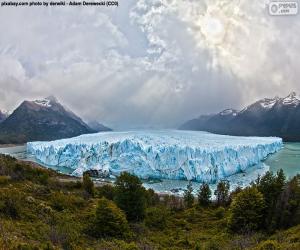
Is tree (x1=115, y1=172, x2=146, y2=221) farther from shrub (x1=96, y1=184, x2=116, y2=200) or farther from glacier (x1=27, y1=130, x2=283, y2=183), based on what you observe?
glacier (x1=27, y1=130, x2=283, y2=183)

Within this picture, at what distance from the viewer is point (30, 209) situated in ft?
58.3

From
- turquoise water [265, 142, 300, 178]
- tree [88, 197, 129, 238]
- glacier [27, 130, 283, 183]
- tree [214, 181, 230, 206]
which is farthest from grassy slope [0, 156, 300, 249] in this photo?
turquoise water [265, 142, 300, 178]

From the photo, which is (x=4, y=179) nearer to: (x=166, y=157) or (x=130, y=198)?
(x=130, y=198)

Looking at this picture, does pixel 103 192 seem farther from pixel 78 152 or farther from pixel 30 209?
pixel 78 152

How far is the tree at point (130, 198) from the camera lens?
20406 mm

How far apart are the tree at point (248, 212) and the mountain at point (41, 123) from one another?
12581 cm

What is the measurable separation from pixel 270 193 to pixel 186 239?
6.45 m

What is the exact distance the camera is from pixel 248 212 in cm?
1956

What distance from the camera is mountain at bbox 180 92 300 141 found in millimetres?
130250

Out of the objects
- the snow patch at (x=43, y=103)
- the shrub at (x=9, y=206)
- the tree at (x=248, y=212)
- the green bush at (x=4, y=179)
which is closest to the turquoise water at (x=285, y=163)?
the tree at (x=248, y=212)

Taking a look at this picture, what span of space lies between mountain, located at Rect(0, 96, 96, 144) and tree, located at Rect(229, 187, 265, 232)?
126 meters

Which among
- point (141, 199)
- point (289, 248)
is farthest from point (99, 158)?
point (289, 248)

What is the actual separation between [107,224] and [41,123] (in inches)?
5893

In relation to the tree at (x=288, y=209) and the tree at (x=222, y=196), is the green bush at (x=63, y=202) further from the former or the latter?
the tree at (x=222, y=196)
